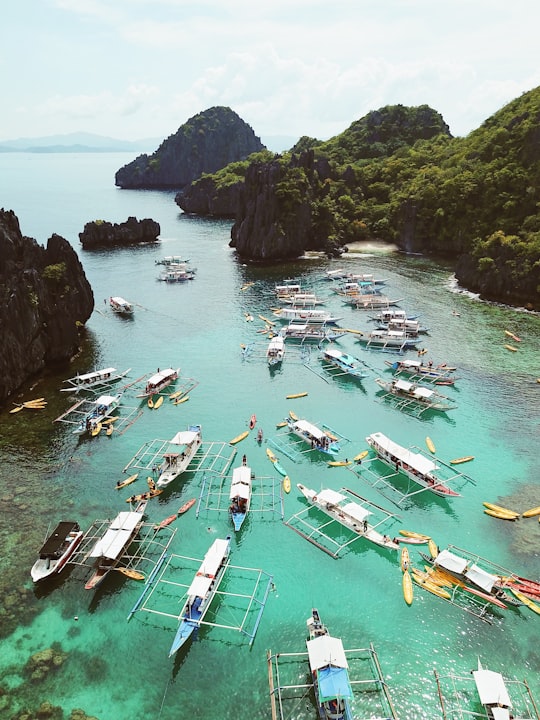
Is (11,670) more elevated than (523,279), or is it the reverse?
(523,279)

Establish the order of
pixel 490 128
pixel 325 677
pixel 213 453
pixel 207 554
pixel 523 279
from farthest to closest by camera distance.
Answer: pixel 490 128
pixel 523 279
pixel 213 453
pixel 207 554
pixel 325 677

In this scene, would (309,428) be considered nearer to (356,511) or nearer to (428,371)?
(356,511)

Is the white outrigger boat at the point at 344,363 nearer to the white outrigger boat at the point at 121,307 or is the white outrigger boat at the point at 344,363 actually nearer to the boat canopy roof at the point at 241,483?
the boat canopy roof at the point at 241,483

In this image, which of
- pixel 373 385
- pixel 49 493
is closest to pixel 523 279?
pixel 373 385

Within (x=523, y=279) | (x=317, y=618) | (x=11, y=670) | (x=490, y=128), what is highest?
(x=490, y=128)

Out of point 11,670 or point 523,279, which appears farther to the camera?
point 523,279

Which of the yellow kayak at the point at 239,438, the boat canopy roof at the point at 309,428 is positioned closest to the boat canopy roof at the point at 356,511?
the boat canopy roof at the point at 309,428

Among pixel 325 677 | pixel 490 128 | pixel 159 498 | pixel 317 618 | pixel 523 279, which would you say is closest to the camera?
pixel 325 677

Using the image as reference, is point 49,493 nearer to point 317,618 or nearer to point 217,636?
point 217,636
